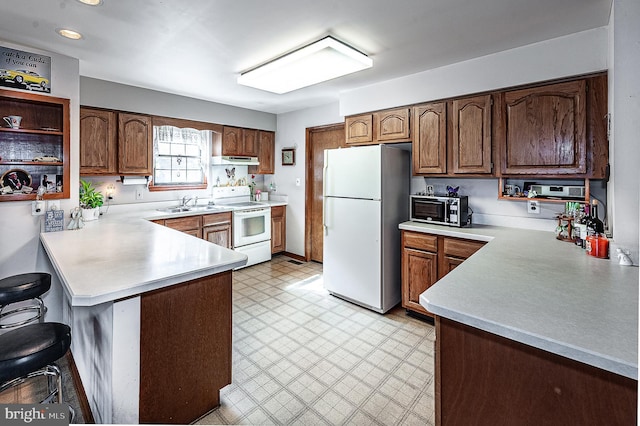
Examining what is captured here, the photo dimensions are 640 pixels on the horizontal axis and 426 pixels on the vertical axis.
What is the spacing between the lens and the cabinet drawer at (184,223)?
3854mm

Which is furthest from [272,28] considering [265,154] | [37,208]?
[265,154]

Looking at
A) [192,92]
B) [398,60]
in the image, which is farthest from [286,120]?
[398,60]

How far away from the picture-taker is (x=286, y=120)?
5.25m

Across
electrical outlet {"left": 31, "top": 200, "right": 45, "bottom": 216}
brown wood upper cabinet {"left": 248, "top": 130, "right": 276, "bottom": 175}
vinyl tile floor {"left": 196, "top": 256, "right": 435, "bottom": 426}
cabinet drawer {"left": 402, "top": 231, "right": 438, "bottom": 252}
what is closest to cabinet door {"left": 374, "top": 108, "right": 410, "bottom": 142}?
cabinet drawer {"left": 402, "top": 231, "right": 438, "bottom": 252}

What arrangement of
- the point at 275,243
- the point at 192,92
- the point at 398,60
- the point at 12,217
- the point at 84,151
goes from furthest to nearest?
the point at 275,243 → the point at 192,92 → the point at 84,151 → the point at 398,60 → the point at 12,217

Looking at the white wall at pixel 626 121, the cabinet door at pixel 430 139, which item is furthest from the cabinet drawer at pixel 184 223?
the white wall at pixel 626 121

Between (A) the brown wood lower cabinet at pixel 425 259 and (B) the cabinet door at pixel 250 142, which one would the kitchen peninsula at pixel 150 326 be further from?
(B) the cabinet door at pixel 250 142

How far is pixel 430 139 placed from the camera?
3.16 m

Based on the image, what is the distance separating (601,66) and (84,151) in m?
4.66

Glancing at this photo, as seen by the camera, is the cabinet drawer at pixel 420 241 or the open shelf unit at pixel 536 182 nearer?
the open shelf unit at pixel 536 182

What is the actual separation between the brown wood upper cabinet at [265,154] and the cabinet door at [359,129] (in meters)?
1.91

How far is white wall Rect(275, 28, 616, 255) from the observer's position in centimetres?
233

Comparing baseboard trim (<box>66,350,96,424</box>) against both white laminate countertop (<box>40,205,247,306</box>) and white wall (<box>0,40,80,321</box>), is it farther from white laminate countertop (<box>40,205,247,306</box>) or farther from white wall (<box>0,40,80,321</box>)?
white laminate countertop (<box>40,205,247,306</box>)

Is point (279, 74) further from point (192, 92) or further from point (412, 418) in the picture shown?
point (412, 418)
